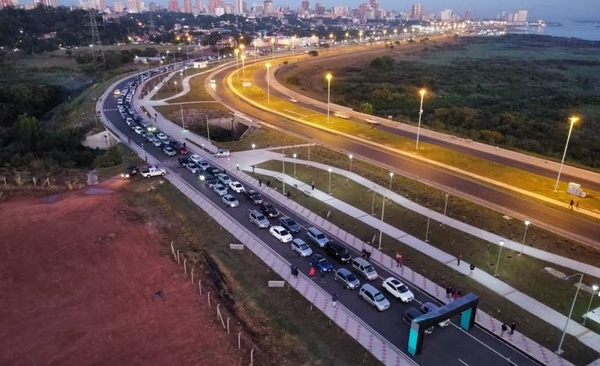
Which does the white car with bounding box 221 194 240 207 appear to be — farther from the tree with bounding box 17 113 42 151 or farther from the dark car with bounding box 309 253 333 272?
the tree with bounding box 17 113 42 151

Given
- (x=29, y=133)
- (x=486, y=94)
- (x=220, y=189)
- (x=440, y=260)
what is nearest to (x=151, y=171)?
(x=220, y=189)

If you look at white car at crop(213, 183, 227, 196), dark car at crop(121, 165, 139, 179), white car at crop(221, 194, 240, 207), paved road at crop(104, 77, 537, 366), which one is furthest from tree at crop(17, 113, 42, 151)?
paved road at crop(104, 77, 537, 366)

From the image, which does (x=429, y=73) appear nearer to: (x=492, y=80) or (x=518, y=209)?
(x=492, y=80)

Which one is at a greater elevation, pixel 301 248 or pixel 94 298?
pixel 301 248

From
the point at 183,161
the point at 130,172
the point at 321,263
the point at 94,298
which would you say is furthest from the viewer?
the point at 183,161

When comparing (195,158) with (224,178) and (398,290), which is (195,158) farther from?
(398,290)

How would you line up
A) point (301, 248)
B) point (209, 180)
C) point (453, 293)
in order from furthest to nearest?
point (209, 180) → point (301, 248) → point (453, 293)

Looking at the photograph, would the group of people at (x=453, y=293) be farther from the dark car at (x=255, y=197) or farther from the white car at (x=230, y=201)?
the white car at (x=230, y=201)
